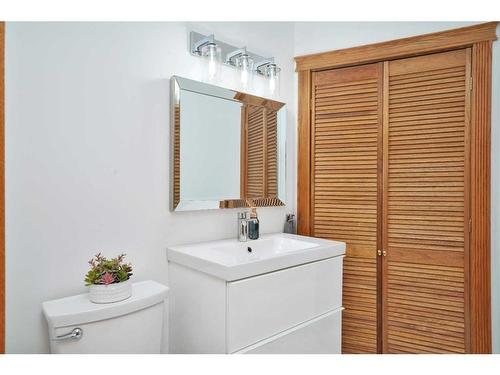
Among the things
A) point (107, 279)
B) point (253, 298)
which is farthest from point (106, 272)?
point (253, 298)

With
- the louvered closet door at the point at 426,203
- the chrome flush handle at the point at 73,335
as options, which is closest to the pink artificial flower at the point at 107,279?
the chrome flush handle at the point at 73,335

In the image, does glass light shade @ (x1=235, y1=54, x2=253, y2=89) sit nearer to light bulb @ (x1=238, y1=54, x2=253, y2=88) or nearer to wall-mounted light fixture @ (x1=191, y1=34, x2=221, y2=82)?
light bulb @ (x1=238, y1=54, x2=253, y2=88)

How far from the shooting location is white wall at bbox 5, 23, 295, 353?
1137mm

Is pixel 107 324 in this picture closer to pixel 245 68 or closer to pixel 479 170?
pixel 245 68

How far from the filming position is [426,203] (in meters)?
1.76

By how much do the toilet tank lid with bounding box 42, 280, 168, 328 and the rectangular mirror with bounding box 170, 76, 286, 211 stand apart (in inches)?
16.3

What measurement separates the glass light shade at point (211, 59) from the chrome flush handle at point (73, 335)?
1.19 meters

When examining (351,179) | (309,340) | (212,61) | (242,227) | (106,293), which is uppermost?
(212,61)

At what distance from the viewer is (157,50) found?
1.49 metres

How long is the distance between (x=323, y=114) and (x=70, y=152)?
1.39 metres

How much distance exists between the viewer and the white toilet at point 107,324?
1.07 metres

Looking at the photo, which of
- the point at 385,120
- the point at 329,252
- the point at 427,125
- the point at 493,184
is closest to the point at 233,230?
the point at 329,252

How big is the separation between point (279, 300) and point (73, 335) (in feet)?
2.49

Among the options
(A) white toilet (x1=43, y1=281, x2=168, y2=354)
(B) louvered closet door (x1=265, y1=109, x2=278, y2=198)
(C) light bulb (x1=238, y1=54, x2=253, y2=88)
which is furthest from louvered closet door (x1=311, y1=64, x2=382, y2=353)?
(A) white toilet (x1=43, y1=281, x2=168, y2=354)
